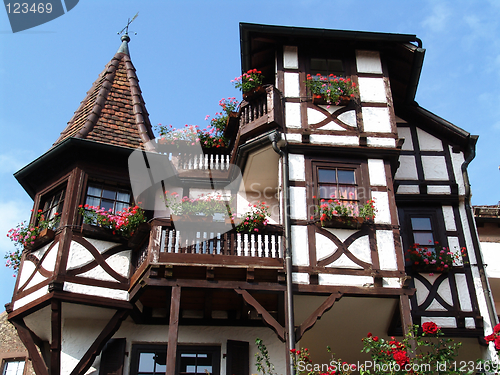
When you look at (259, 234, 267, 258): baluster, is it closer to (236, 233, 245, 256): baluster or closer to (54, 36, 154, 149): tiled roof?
(236, 233, 245, 256): baluster

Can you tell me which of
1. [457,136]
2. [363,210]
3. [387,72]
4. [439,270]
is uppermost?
[387,72]

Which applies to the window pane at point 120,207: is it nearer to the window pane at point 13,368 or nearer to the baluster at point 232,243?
the baluster at point 232,243

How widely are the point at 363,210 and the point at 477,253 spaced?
3.25 m

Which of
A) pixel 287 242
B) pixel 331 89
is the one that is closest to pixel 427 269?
pixel 287 242

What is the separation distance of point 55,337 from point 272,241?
4.38m

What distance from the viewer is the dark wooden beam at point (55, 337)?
1059 centimetres

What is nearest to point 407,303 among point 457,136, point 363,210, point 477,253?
point 363,210

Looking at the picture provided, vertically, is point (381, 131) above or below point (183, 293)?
above

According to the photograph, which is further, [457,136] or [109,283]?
[457,136]

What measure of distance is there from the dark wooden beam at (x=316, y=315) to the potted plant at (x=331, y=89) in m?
4.37

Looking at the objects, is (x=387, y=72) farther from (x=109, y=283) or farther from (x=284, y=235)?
(x=109, y=283)

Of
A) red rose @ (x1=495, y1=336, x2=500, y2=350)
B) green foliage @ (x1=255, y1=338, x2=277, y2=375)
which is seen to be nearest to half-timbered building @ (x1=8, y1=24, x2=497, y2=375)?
green foliage @ (x1=255, y1=338, x2=277, y2=375)

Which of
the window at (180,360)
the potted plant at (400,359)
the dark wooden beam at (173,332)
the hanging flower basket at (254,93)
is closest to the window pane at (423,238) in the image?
the potted plant at (400,359)

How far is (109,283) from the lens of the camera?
1130 cm
